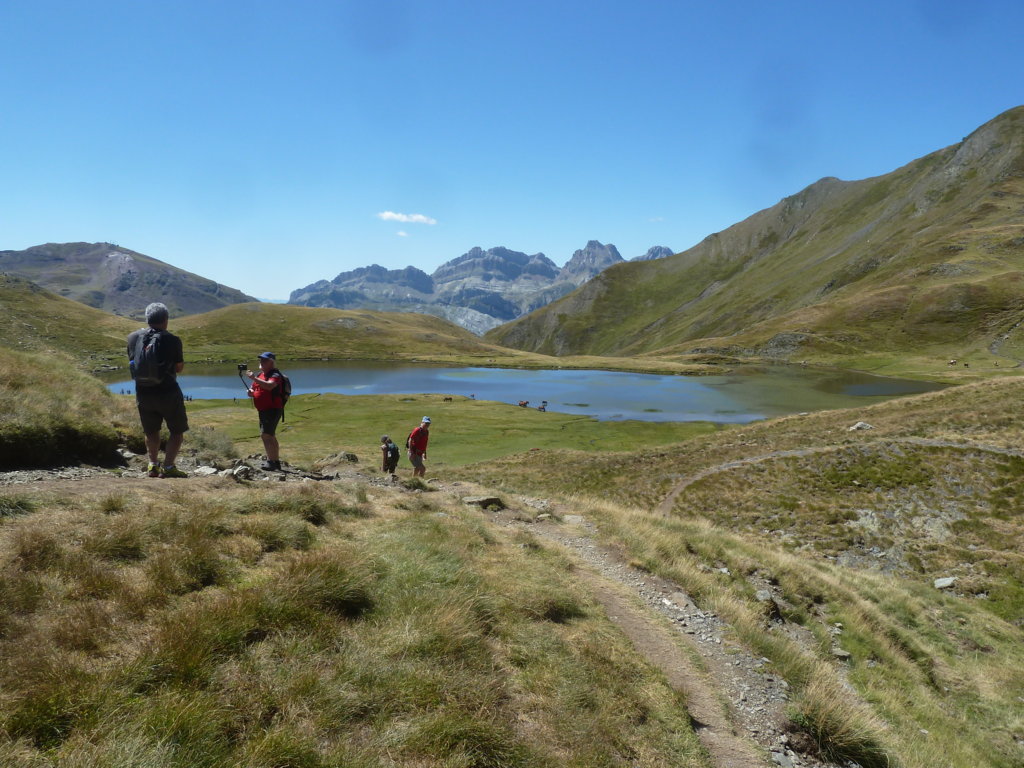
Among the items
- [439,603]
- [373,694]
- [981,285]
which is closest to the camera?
[373,694]

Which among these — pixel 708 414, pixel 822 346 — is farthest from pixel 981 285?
pixel 708 414

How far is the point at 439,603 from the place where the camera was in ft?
24.0

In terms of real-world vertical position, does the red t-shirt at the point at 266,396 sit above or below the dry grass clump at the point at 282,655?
above

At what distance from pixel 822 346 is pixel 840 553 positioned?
150 m

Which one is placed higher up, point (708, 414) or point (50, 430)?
point (50, 430)

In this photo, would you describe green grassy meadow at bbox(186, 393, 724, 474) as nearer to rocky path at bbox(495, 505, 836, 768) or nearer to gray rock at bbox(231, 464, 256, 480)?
gray rock at bbox(231, 464, 256, 480)

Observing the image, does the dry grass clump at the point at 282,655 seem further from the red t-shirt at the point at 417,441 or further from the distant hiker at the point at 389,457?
the red t-shirt at the point at 417,441

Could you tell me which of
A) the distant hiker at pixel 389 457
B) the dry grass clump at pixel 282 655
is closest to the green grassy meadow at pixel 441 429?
the distant hiker at pixel 389 457

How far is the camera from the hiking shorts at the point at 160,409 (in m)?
11.2

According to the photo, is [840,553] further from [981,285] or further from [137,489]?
[981,285]

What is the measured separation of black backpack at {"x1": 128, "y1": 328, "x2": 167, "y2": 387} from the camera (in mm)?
10797

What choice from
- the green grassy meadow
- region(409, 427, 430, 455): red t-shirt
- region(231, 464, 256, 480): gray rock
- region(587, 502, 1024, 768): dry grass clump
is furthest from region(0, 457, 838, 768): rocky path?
the green grassy meadow

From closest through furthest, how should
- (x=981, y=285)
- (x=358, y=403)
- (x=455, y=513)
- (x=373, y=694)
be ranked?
(x=373, y=694), (x=455, y=513), (x=358, y=403), (x=981, y=285)

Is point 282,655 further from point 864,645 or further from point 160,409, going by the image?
point 864,645
